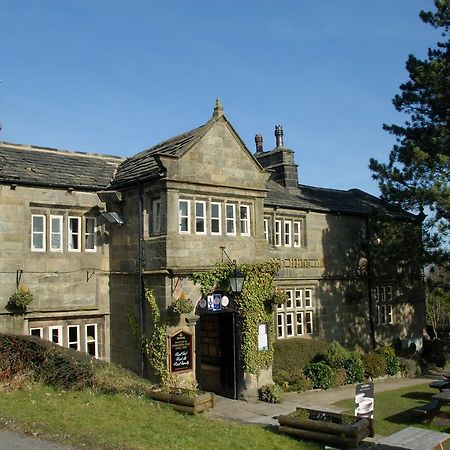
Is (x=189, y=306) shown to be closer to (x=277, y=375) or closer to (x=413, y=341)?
(x=277, y=375)

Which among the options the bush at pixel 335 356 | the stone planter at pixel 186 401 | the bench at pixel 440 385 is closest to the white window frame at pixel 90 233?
the stone planter at pixel 186 401

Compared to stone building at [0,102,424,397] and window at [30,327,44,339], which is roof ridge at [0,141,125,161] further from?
window at [30,327,44,339]

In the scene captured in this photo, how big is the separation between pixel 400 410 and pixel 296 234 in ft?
30.2

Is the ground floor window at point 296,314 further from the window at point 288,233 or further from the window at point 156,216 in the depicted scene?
the window at point 156,216

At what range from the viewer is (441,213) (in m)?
20.3

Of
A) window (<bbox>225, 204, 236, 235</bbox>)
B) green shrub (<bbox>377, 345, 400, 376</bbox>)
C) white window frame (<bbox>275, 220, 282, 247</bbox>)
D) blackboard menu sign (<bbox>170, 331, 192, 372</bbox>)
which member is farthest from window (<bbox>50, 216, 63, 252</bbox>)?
green shrub (<bbox>377, 345, 400, 376</bbox>)

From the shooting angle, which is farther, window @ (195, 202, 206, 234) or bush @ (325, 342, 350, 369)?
bush @ (325, 342, 350, 369)

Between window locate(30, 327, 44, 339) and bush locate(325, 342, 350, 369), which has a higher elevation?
window locate(30, 327, 44, 339)

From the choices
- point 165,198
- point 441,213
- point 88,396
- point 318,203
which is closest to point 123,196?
A: point 165,198

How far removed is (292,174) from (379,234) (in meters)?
4.98

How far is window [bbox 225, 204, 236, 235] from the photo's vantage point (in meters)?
17.5

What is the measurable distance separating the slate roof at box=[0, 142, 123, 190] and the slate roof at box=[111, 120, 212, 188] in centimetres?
58

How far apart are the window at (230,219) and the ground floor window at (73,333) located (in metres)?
5.32

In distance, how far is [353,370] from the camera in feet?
67.4
